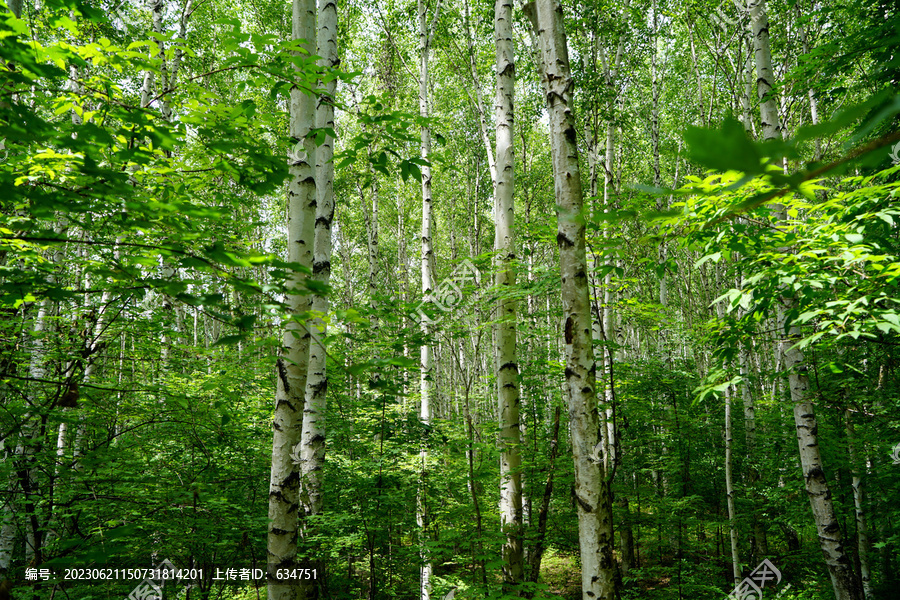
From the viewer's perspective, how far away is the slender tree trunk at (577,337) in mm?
2176

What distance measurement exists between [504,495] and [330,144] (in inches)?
137

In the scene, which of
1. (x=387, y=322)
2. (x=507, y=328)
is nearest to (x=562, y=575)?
(x=387, y=322)

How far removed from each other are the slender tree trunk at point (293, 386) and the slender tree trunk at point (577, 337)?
4.60 ft

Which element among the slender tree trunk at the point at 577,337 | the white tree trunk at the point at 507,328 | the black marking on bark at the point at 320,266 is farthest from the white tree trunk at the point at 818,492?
the black marking on bark at the point at 320,266

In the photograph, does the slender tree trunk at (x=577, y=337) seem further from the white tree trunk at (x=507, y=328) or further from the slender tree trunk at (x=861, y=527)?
the slender tree trunk at (x=861, y=527)

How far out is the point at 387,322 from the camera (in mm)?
6270

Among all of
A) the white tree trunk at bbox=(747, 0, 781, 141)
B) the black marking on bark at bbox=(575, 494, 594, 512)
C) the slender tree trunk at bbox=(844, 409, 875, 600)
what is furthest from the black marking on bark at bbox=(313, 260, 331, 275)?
the slender tree trunk at bbox=(844, 409, 875, 600)

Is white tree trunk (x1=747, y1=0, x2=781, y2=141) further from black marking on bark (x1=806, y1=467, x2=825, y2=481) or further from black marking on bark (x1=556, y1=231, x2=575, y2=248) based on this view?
black marking on bark (x1=556, y1=231, x2=575, y2=248)

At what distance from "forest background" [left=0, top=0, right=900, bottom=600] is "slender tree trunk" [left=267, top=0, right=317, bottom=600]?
0.02 metres

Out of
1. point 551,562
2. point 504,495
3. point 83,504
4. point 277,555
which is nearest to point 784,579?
point 551,562

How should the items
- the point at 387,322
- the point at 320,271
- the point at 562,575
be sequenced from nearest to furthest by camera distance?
1. the point at 320,271
2. the point at 387,322
3. the point at 562,575

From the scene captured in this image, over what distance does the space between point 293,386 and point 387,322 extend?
341cm

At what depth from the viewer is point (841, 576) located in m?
4.23

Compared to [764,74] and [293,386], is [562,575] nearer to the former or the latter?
[293,386]
